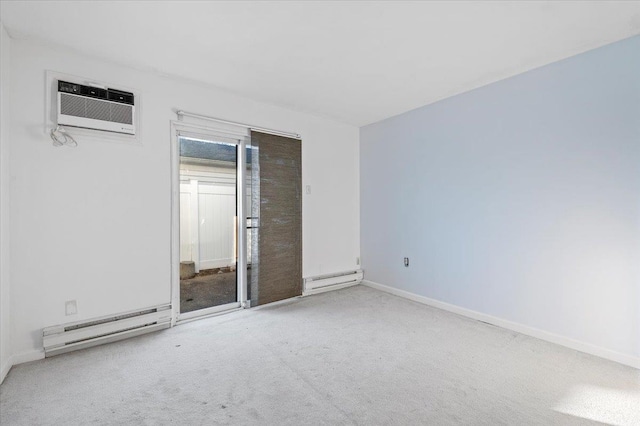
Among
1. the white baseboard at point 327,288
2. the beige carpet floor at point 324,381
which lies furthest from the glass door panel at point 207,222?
the white baseboard at point 327,288

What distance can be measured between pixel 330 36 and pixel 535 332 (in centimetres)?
329

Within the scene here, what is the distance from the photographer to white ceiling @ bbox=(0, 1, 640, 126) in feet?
6.38

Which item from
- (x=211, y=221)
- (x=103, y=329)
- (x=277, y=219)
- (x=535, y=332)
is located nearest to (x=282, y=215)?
(x=277, y=219)

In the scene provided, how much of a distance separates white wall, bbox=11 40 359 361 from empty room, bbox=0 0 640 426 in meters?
0.02

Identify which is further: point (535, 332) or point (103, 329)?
point (535, 332)

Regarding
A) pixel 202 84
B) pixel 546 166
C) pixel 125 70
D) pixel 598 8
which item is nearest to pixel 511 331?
pixel 546 166

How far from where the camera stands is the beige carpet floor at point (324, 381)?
1688mm

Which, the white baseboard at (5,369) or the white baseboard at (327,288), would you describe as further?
the white baseboard at (327,288)

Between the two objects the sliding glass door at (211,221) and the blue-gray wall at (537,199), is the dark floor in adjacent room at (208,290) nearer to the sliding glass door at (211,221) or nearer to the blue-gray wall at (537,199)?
the sliding glass door at (211,221)

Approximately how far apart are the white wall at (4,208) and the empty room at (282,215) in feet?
0.08

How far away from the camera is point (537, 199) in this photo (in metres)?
2.73

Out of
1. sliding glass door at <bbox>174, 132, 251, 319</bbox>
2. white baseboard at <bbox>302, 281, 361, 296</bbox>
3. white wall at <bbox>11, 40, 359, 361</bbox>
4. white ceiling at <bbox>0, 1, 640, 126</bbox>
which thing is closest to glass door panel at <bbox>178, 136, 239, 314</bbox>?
sliding glass door at <bbox>174, 132, 251, 319</bbox>

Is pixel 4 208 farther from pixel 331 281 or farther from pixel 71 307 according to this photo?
pixel 331 281

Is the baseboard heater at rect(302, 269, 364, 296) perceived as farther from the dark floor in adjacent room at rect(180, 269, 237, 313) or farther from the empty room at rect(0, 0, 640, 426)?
the dark floor in adjacent room at rect(180, 269, 237, 313)
